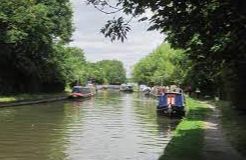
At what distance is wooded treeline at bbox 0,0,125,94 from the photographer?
199 ft

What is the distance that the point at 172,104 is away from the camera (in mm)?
44281

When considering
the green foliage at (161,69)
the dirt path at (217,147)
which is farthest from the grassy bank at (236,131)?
the green foliage at (161,69)

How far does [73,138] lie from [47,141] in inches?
68.8

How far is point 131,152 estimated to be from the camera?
75.0 ft

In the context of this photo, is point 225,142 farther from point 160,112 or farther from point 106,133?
point 160,112

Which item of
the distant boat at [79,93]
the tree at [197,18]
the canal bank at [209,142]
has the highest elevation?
the tree at [197,18]

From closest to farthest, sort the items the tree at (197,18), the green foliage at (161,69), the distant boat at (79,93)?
the tree at (197,18)
the distant boat at (79,93)
the green foliage at (161,69)

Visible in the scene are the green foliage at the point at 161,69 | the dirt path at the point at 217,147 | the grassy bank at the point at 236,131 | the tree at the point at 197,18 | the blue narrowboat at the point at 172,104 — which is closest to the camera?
the tree at the point at 197,18

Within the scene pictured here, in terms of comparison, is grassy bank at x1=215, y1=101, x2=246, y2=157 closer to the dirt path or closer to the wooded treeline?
the dirt path

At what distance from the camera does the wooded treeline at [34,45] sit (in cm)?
6053

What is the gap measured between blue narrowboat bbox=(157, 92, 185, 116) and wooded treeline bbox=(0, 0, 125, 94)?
1965 cm

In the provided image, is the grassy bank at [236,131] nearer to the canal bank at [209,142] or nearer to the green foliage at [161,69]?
the canal bank at [209,142]

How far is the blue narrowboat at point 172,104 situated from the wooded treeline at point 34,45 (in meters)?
19.6

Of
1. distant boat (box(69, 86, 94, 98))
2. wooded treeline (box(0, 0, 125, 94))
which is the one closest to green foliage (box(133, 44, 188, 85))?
distant boat (box(69, 86, 94, 98))
